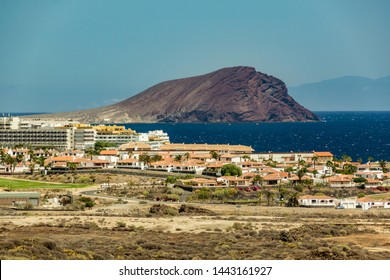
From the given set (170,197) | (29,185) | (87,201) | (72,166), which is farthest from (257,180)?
(87,201)

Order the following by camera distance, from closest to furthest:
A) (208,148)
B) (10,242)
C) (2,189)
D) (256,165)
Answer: (10,242), (2,189), (256,165), (208,148)

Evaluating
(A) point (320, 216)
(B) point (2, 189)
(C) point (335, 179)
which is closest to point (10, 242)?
(A) point (320, 216)

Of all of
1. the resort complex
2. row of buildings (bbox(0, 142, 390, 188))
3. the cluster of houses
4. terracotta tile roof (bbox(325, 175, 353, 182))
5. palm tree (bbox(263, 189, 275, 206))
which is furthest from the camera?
row of buildings (bbox(0, 142, 390, 188))

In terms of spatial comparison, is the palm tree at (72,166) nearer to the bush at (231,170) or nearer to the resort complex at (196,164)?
the resort complex at (196,164)

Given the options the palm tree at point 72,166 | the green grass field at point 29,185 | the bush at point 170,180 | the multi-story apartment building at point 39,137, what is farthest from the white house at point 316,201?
the multi-story apartment building at point 39,137

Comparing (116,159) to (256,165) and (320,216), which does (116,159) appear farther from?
(320,216)

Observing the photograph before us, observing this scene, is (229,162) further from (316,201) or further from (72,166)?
(316,201)

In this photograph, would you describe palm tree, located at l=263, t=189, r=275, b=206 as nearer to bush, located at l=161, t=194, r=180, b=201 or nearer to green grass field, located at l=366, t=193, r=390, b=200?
bush, located at l=161, t=194, r=180, b=201

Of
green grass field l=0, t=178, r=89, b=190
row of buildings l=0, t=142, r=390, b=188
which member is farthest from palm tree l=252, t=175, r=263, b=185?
green grass field l=0, t=178, r=89, b=190
